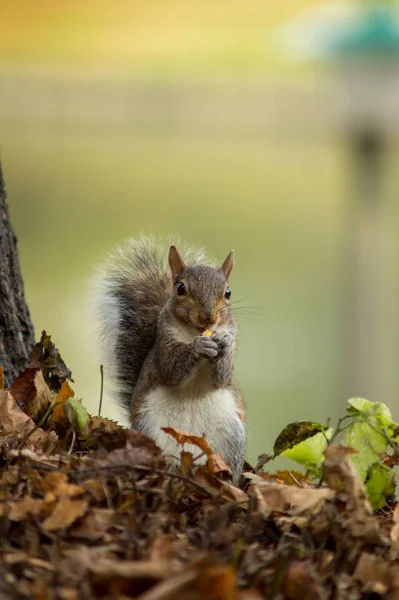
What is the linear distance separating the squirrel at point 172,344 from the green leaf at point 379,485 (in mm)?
267

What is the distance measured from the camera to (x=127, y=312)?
1.64 metres

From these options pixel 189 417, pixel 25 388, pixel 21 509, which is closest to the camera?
pixel 21 509

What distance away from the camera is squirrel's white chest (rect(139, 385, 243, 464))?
1.40 meters

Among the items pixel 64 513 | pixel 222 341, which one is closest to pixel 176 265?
pixel 222 341

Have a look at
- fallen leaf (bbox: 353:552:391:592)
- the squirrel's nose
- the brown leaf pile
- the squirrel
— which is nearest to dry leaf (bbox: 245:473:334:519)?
the brown leaf pile

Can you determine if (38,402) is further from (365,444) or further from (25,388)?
(365,444)

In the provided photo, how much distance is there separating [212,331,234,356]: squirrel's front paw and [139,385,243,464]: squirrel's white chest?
74 mm

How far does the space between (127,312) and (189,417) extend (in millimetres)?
298

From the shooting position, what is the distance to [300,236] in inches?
143

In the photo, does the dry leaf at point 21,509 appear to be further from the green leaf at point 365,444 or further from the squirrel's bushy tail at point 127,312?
the squirrel's bushy tail at point 127,312

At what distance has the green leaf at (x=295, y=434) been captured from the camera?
1302mm

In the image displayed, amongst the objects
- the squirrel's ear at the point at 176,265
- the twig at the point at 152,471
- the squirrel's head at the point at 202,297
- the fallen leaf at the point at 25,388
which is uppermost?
the squirrel's ear at the point at 176,265

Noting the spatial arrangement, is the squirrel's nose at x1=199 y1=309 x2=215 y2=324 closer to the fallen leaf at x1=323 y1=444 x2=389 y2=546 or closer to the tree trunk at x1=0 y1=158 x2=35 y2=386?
the tree trunk at x1=0 y1=158 x2=35 y2=386

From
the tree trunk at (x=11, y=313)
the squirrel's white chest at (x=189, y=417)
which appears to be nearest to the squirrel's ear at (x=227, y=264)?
the squirrel's white chest at (x=189, y=417)
